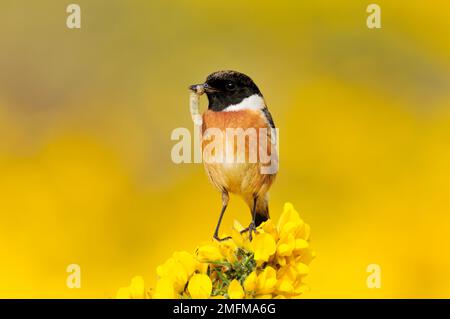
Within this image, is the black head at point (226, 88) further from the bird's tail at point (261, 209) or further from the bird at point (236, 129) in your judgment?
the bird's tail at point (261, 209)

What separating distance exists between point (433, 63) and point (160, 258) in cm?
253

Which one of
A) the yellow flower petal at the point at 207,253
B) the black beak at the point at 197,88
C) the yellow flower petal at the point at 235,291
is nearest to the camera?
the yellow flower petal at the point at 235,291

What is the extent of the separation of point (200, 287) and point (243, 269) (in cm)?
14

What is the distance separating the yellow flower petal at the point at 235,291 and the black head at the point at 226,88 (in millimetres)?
1153

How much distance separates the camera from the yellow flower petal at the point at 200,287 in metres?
1.75

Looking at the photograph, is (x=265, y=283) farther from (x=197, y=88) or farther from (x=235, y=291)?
(x=197, y=88)

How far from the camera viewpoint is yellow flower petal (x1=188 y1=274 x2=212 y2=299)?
1745 mm

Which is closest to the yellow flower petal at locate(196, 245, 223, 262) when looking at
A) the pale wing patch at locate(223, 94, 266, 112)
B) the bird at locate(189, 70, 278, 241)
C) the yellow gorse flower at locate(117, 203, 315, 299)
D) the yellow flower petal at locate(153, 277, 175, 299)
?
the yellow gorse flower at locate(117, 203, 315, 299)

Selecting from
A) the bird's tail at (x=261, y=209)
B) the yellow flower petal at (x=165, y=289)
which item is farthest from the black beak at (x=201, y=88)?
the yellow flower petal at (x=165, y=289)

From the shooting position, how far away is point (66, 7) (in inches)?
215

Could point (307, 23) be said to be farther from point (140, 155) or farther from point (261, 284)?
point (261, 284)

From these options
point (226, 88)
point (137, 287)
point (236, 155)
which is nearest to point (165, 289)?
point (137, 287)

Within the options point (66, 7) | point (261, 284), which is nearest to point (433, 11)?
point (66, 7)

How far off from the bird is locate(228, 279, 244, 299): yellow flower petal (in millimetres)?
1029
